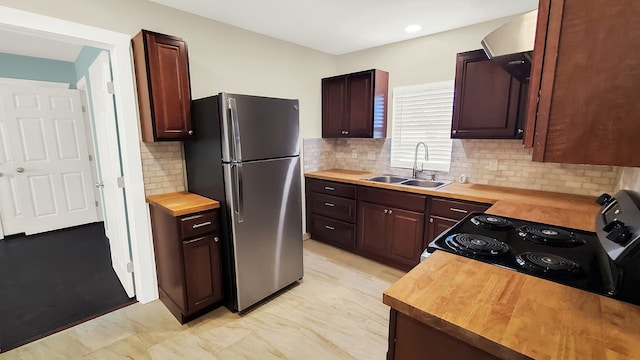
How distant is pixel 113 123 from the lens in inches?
89.7

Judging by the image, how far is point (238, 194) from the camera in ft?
7.00

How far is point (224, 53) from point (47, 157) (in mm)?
3414

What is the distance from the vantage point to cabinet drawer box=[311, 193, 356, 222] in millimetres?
3314

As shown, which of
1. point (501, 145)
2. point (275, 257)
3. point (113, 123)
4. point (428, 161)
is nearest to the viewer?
point (113, 123)

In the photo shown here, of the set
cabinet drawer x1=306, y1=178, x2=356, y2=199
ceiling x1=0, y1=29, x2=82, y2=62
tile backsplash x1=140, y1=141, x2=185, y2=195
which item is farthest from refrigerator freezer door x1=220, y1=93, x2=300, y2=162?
ceiling x1=0, y1=29, x2=82, y2=62

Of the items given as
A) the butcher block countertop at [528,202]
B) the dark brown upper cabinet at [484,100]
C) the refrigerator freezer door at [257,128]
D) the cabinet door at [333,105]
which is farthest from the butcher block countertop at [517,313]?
the cabinet door at [333,105]

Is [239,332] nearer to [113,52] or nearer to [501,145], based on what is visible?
[113,52]

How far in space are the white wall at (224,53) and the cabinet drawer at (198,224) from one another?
1.22 metres

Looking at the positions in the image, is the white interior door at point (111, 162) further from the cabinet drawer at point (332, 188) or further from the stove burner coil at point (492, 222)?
the stove burner coil at point (492, 222)

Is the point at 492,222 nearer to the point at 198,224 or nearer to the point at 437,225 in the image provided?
the point at 437,225

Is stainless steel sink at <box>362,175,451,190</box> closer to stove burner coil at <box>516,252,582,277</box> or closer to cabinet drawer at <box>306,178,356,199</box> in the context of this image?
cabinet drawer at <box>306,178,356,199</box>

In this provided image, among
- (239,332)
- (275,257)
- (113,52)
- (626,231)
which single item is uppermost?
(113,52)

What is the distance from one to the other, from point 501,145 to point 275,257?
2.46m

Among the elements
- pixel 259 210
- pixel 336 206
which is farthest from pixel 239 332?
pixel 336 206
